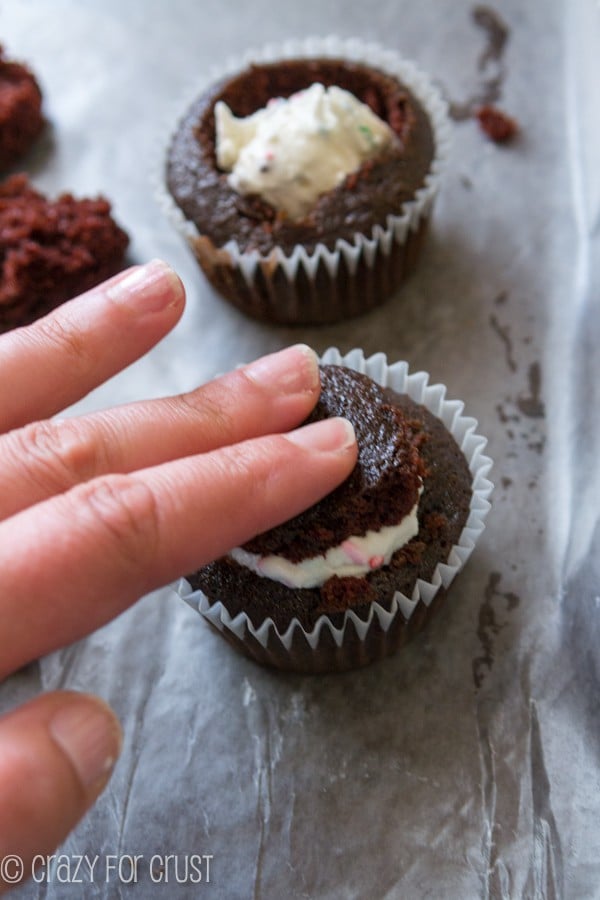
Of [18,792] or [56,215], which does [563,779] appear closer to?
[18,792]

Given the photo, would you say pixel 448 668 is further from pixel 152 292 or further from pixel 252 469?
pixel 152 292

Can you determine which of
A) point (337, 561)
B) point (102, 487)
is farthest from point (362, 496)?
point (102, 487)

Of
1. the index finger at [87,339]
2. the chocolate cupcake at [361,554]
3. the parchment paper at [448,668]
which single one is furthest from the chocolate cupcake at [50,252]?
the chocolate cupcake at [361,554]

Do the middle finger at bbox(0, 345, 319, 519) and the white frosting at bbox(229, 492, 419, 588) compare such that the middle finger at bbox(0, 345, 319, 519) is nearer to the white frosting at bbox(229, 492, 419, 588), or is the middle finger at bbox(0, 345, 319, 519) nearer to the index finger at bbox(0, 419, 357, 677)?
the index finger at bbox(0, 419, 357, 677)

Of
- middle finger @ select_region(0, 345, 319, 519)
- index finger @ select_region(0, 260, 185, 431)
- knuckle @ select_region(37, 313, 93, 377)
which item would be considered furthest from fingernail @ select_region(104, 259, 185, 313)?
middle finger @ select_region(0, 345, 319, 519)

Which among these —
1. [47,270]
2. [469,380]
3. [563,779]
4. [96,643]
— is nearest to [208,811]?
[96,643]
